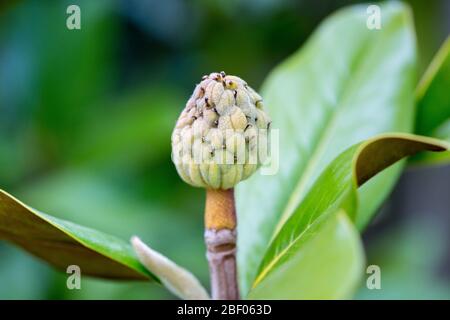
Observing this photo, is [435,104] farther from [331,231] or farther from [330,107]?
[331,231]

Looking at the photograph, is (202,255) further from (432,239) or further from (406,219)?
(406,219)

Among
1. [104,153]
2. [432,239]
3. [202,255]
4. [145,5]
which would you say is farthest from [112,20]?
[432,239]

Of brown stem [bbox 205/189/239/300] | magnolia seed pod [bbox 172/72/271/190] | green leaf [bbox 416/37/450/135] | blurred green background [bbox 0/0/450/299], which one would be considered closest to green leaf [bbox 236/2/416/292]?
green leaf [bbox 416/37/450/135]

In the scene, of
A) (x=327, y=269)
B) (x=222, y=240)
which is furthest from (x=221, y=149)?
(x=327, y=269)

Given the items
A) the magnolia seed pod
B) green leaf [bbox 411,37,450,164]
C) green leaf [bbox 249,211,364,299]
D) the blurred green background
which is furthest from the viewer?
the blurred green background

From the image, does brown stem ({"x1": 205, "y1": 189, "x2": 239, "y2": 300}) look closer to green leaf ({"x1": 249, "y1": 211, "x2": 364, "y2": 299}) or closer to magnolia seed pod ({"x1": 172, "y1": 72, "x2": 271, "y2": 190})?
magnolia seed pod ({"x1": 172, "y1": 72, "x2": 271, "y2": 190})

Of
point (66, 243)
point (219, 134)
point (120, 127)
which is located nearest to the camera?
point (219, 134)
